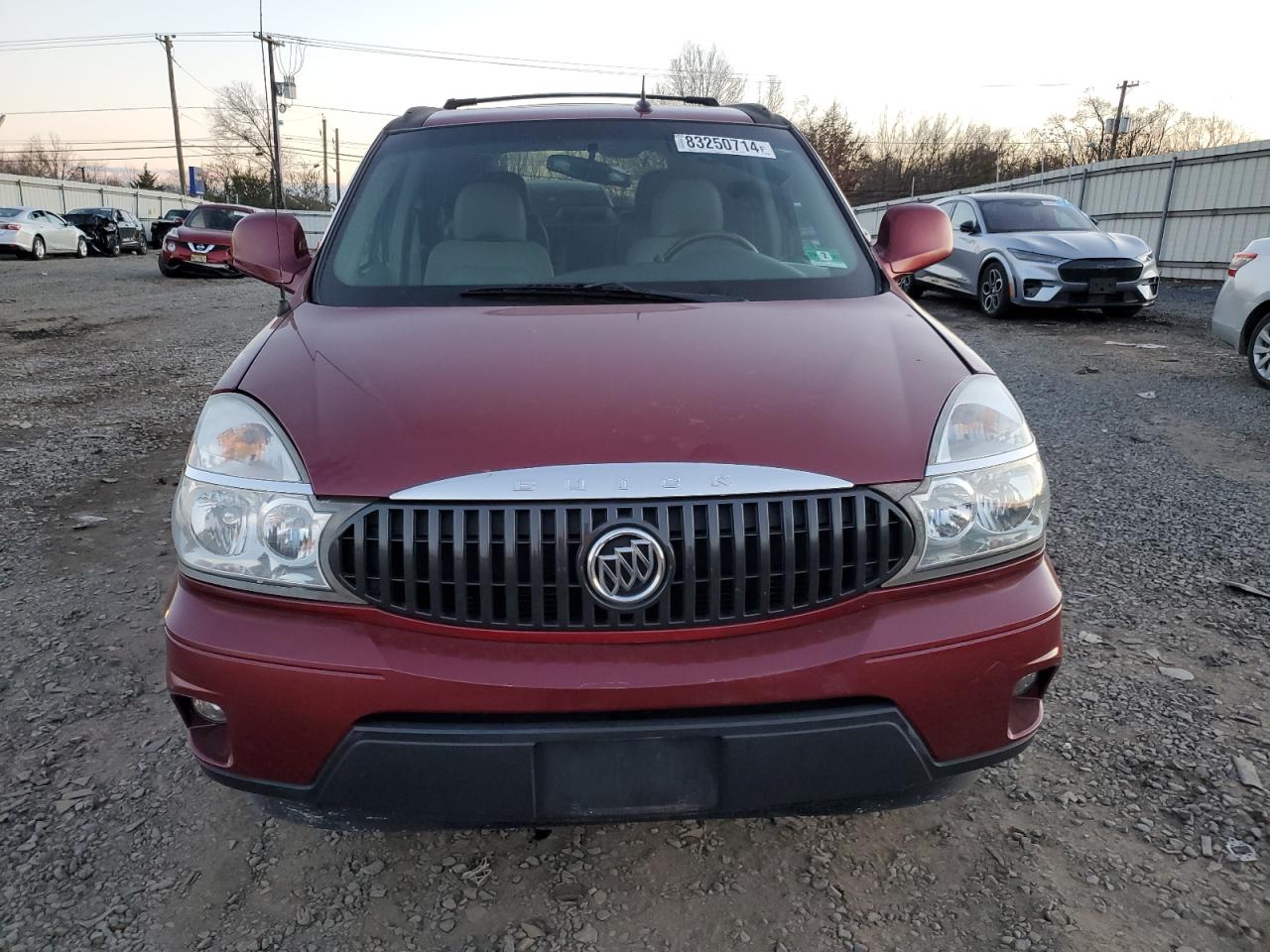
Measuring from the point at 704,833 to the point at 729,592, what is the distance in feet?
2.78

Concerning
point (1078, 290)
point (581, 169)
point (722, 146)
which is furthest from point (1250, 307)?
point (581, 169)

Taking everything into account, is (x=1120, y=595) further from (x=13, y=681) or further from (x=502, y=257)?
(x=13, y=681)

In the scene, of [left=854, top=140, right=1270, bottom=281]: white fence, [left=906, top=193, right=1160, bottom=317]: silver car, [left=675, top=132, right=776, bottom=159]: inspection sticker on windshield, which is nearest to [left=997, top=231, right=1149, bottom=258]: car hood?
[left=906, top=193, right=1160, bottom=317]: silver car

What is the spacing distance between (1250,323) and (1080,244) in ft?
12.3

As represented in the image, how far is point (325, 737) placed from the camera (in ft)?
5.28

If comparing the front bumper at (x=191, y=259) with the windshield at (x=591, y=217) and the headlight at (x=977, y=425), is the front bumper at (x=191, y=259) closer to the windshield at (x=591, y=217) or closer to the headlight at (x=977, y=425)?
the windshield at (x=591, y=217)

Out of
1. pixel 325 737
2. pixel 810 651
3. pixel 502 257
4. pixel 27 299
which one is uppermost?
pixel 502 257

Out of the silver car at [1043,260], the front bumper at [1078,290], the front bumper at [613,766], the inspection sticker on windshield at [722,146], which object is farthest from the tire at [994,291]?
the front bumper at [613,766]

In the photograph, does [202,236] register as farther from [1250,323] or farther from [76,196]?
[76,196]

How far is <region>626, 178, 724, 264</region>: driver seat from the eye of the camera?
2.69 metres

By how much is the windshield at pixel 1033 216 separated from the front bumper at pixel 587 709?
11.3 meters

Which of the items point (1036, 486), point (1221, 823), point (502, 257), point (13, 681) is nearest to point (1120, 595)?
point (1221, 823)

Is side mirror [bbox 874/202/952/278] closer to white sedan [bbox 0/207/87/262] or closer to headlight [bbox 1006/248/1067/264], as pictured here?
headlight [bbox 1006/248/1067/264]

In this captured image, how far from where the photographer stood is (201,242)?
1833 cm
